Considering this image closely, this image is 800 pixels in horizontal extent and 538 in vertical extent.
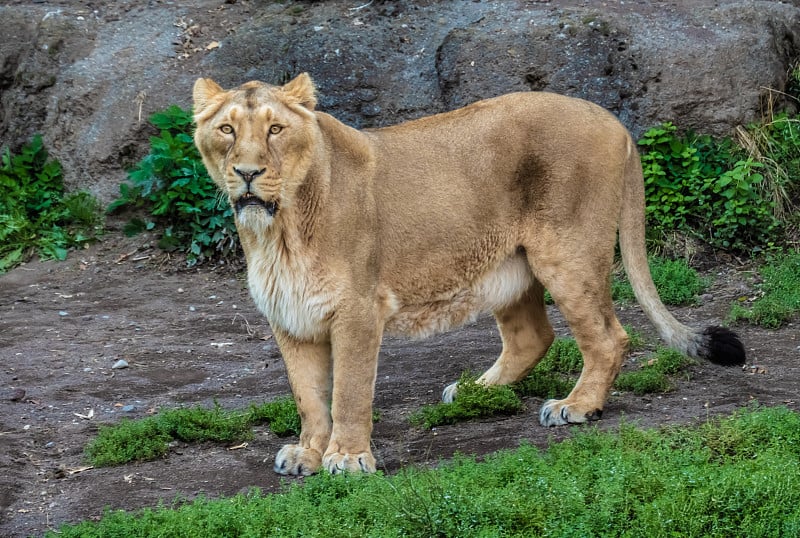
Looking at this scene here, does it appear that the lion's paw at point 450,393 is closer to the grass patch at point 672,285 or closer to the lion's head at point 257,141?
the lion's head at point 257,141

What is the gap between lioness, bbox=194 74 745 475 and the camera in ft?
18.0

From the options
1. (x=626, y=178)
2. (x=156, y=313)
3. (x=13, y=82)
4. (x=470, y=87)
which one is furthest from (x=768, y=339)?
(x=13, y=82)

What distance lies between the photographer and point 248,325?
875 centimetres

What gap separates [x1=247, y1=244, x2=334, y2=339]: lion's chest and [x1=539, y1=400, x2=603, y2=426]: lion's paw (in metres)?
1.40

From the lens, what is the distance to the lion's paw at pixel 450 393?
21.9ft

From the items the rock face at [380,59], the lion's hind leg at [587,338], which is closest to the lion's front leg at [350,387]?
the lion's hind leg at [587,338]

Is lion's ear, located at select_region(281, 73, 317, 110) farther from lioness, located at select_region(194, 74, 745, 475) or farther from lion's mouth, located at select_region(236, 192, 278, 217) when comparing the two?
lion's mouth, located at select_region(236, 192, 278, 217)

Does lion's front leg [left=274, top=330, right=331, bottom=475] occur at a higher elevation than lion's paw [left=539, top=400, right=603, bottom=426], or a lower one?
higher

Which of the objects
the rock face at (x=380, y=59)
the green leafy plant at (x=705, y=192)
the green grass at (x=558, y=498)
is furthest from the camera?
the rock face at (x=380, y=59)

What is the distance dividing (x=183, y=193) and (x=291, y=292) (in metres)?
4.75

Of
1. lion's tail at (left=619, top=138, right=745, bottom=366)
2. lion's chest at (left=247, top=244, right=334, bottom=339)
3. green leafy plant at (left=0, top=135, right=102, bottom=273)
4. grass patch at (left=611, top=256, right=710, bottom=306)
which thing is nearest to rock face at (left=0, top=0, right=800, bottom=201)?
green leafy plant at (left=0, top=135, right=102, bottom=273)

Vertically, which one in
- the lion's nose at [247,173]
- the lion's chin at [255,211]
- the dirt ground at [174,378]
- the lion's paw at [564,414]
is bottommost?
the dirt ground at [174,378]

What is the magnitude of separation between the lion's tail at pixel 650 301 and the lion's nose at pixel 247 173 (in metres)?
2.25

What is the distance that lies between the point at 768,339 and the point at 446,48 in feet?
13.7
